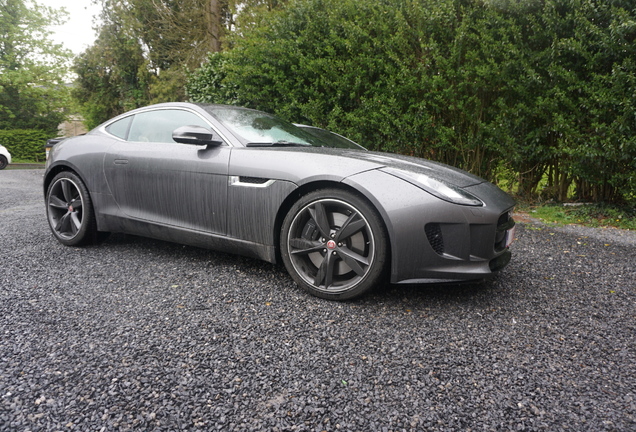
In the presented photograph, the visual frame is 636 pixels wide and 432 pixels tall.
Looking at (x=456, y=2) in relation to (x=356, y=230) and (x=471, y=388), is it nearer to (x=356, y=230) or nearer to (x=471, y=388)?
(x=356, y=230)

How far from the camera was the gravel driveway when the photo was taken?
158 centimetres

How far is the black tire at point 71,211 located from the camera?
12.4ft

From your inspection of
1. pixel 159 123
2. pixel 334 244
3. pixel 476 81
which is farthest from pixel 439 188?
pixel 476 81

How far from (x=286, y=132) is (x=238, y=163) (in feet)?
2.32

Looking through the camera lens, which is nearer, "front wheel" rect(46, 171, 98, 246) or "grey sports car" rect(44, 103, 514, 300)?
"grey sports car" rect(44, 103, 514, 300)

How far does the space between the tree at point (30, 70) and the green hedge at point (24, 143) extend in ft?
5.12

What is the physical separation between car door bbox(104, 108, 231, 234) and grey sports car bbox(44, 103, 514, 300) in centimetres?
1

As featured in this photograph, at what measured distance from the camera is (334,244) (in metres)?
2.61

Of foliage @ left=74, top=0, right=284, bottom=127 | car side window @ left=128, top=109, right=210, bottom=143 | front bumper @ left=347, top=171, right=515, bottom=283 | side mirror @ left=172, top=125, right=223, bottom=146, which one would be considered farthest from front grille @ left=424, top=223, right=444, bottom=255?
foliage @ left=74, top=0, right=284, bottom=127

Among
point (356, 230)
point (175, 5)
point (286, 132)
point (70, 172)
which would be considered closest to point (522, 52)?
point (286, 132)

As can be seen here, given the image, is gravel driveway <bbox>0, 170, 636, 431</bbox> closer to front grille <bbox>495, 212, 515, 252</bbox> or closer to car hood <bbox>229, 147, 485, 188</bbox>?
front grille <bbox>495, 212, 515, 252</bbox>

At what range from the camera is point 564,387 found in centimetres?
176

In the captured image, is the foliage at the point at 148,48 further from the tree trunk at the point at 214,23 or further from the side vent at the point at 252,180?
the side vent at the point at 252,180

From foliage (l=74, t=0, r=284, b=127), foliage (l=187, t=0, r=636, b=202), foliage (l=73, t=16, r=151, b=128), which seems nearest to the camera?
foliage (l=187, t=0, r=636, b=202)
